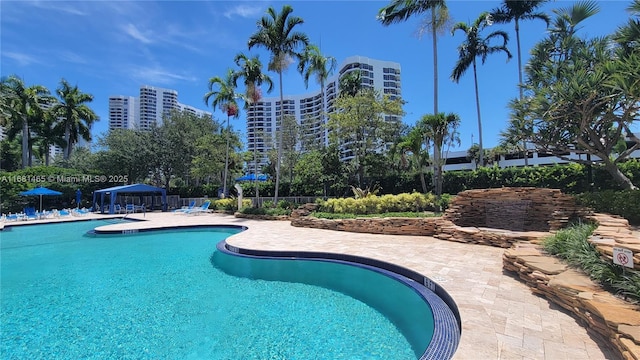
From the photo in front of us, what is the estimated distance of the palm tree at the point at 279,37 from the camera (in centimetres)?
1555

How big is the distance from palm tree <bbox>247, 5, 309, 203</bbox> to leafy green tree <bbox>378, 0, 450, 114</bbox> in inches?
188

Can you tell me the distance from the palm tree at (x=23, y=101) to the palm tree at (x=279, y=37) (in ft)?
70.3

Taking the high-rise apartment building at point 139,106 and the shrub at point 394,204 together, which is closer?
the shrub at point 394,204

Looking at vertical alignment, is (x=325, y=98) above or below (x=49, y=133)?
above

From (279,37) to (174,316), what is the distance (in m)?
14.9

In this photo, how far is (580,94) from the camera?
782cm

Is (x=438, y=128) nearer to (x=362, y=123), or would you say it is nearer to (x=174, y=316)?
(x=362, y=123)

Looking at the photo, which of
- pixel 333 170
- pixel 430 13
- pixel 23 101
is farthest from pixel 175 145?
pixel 430 13

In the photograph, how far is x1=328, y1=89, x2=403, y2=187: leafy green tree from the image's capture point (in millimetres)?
16312

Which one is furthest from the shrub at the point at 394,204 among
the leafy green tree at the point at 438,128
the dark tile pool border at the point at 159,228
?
the dark tile pool border at the point at 159,228

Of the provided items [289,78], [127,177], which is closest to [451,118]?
[289,78]

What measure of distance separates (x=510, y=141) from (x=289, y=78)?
11.6m

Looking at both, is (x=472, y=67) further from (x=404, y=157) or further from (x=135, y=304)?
(x=135, y=304)

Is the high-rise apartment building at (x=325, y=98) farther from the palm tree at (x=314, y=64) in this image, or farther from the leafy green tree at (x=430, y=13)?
the leafy green tree at (x=430, y=13)
